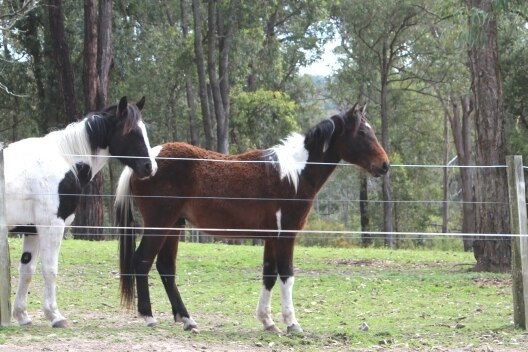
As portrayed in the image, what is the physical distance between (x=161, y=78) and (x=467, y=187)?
13995 mm

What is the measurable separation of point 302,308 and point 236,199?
231cm

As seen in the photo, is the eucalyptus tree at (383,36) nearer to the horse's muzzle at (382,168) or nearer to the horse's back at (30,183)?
the horse's muzzle at (382,168)

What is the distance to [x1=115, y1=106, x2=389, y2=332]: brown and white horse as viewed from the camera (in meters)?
8.26

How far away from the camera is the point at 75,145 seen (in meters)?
8.05

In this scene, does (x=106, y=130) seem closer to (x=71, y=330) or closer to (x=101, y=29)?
(x=71, y=330)

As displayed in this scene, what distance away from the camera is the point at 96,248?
55.8 ft

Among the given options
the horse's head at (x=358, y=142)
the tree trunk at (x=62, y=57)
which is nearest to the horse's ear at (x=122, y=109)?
the horse's head at (x=358, y=142)

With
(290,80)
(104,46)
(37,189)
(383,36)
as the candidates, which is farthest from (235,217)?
(290,80)

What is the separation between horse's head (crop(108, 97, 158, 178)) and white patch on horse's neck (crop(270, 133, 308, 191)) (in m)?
1.42

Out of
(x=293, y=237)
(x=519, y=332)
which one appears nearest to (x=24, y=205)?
(x=293, y=237)

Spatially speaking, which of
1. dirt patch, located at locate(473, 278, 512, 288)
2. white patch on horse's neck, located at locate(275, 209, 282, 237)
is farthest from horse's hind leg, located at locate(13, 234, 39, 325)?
dirt patch, located at locate(473, 278, 512, 288)

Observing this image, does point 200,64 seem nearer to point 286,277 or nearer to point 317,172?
point 317,172

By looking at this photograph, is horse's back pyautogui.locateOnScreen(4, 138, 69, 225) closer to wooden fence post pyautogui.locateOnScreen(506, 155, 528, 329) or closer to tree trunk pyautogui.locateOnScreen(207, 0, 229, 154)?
wooden fence post pyautogui.locateOnScreen(506, 155, 528, 329)

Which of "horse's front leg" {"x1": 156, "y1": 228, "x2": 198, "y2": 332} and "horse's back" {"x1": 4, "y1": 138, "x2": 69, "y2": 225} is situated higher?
"horse's back" {"x1": 4, "y1": 138, "x2": 69, "y2": 225}
